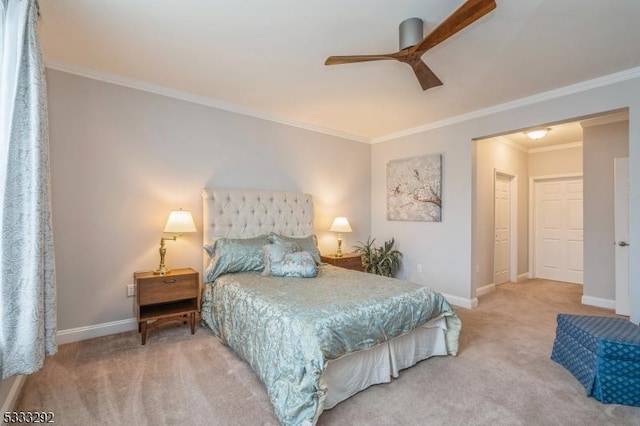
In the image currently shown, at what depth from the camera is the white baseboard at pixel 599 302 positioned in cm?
427

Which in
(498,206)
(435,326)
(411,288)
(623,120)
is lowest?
(435,326)

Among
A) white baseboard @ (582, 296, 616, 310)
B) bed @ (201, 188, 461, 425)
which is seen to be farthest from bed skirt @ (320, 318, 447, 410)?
white baseboard @ (582, 296, 616, 310)

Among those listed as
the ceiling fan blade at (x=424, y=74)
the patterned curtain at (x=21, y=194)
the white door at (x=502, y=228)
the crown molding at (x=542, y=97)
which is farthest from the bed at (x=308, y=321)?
the white door at (x=502, y=228)

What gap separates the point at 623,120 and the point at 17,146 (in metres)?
6.46

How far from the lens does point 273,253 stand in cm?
323

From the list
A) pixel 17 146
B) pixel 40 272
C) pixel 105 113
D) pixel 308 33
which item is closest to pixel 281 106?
pixel 308 33

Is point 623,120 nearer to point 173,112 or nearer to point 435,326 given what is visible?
point 435,326

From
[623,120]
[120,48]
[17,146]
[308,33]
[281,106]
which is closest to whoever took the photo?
[17,146]

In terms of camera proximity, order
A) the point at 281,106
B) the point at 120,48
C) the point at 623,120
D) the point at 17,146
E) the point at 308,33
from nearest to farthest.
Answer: the point at 17,146, the point at 308,33, the point at 120,48, the point at 281,106, the point at 623,120

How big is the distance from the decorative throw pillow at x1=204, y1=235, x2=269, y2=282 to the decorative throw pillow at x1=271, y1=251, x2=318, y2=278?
0.31m

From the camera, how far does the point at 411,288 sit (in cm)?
263

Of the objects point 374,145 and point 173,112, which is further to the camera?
point 374,145

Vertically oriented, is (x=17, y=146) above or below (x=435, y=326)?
above

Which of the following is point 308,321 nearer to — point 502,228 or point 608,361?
point 608,361
